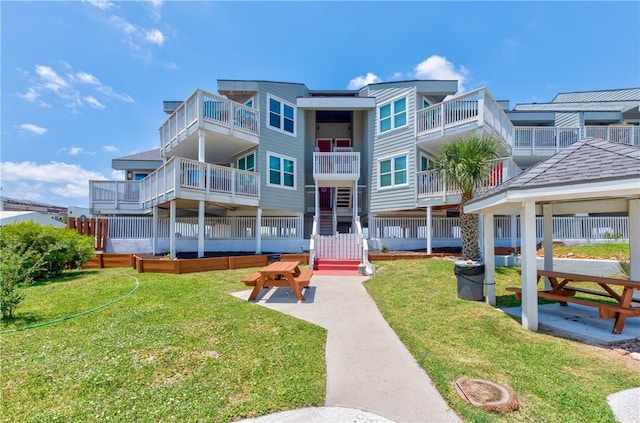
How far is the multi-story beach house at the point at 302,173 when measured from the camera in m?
11.7

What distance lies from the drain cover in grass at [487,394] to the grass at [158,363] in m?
1.57

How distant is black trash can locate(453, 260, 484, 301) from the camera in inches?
260

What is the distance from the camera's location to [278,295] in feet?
23.5

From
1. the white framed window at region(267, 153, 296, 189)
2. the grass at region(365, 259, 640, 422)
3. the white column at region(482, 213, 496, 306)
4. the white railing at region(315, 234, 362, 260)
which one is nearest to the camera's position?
the grass at region(365, 259, 640, 422)

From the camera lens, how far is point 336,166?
1439 centimetres

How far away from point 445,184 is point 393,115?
527 cm

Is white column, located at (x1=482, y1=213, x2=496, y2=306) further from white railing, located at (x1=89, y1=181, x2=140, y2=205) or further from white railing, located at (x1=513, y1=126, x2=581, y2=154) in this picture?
white railing, located at (x1=89, y1=181, x2=140, y2=205)

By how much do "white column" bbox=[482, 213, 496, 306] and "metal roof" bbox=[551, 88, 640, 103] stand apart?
83.2 feet

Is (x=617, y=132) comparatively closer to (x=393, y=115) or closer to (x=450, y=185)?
(x=450, y=185)

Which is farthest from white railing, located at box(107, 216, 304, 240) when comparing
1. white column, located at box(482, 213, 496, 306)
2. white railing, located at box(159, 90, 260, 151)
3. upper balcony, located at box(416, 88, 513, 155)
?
white column, located at box(482, 213, 496, 306)

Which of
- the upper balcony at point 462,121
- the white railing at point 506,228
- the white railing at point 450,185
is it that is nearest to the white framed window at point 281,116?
the upper balcony at point 462,121

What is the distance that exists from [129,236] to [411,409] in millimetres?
16006

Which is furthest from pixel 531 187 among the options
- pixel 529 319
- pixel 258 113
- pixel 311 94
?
pixel 311 94

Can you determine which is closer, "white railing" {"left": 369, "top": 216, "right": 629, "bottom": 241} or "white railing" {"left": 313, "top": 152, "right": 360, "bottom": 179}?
"white railing" {"left": 369, "top": 216, "right": 629, "bottom": 241}
